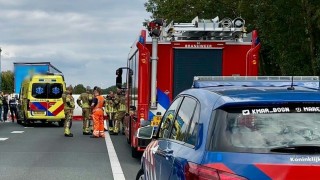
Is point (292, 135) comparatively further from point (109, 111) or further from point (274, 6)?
point (109, 111)

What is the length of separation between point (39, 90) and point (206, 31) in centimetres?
1451

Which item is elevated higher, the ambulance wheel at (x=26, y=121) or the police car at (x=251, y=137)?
the police car at (x=251, y=137)

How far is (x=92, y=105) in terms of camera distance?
18.9 metres

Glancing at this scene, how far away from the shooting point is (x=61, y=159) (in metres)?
12.4

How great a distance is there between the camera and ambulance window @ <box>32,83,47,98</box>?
2572 centimetres

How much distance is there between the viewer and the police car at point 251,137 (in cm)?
365

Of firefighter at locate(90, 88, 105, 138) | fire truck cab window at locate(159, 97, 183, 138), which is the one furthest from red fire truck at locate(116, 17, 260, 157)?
fire truck cab window at locate(159, 97, 183, 138)

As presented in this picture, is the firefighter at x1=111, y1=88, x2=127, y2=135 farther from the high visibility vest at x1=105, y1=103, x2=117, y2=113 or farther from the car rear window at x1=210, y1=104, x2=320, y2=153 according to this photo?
the car rear window at x1=210, y1=104, x2=320, y2=153

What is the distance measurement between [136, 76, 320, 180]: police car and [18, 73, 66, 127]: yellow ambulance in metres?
21.5

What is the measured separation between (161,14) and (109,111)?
44.8ft

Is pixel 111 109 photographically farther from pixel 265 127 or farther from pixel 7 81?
pixel 7 81

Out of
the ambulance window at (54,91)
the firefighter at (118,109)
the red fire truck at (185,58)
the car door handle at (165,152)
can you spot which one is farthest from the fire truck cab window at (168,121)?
the ambulance window at (54,91)

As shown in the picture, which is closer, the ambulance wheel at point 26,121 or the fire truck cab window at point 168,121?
the fire truck cab window at point 168,121

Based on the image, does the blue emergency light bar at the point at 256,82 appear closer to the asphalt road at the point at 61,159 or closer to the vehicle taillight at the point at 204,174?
the vehicle taillight at the point at 204,174
